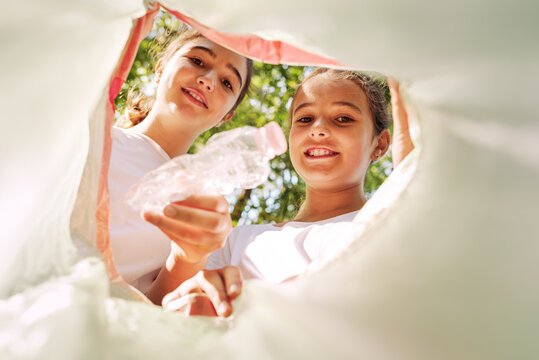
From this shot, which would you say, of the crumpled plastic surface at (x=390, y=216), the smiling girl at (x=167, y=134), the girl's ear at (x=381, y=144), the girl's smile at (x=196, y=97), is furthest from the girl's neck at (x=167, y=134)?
the crumpled plastic surface at (x=390, y=216)

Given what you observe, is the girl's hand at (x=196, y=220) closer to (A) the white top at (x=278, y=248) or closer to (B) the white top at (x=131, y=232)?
(A) the white top at (x=278, y=248)

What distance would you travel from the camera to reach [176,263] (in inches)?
41.5

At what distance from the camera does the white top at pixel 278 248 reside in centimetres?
113

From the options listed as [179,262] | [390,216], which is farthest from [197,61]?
[390,216]

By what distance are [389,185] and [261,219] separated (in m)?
3.17

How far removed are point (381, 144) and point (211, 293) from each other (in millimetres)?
971

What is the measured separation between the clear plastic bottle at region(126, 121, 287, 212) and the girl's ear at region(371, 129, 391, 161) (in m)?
0.66

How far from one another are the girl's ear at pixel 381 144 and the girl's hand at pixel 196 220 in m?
0.84

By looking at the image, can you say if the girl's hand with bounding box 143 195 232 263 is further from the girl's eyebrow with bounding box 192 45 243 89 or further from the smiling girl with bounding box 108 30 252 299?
the girl's eyebrow with bounding box 192 45 243 89

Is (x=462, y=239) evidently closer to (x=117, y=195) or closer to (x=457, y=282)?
(x=457, y=282)

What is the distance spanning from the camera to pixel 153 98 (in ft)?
5.92

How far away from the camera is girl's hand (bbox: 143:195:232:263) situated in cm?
80

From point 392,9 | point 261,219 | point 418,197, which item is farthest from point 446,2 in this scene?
point 261,219

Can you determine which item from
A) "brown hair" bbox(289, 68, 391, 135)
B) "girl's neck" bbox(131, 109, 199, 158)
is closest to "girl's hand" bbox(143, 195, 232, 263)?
"girl's neck" bbox(131, 109, 199, 158)
